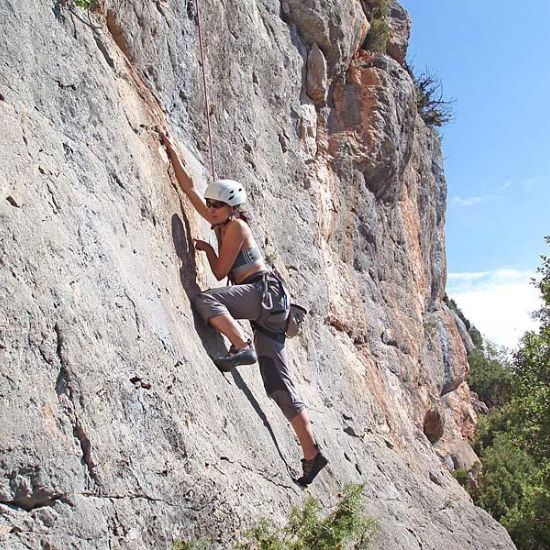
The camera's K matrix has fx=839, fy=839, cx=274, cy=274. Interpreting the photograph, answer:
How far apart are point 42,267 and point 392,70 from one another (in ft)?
38.3

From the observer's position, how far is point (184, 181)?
737 centimetres

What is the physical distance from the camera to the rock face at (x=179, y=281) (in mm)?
4406

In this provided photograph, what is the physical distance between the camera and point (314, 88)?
508 inches

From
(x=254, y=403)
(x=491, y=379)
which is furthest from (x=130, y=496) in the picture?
(x=491, y=379)

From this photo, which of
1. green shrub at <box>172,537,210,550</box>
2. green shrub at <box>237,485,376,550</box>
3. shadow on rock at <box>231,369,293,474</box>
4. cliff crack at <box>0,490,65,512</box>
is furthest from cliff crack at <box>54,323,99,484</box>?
shadow on rock at <box>231,369,293,474</box>

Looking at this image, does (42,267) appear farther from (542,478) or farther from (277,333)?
(542,478)

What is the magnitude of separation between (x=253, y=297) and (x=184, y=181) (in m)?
1.28

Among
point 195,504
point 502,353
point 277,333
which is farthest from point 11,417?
point 502,353

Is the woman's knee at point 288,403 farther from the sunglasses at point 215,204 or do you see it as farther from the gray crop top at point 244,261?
the sunglasses at point 215,204

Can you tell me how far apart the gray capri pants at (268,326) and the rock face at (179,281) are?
0.70 ft

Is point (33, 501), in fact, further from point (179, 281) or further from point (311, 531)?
point (179, 281)

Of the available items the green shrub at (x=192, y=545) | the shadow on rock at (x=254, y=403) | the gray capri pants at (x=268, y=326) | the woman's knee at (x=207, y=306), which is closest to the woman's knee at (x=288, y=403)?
the gray capri pants at (x=268, y=326)

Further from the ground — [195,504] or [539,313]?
[539,313]

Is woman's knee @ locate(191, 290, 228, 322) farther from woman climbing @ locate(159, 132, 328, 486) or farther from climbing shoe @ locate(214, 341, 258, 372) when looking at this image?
climbing shoe @ locate(214, 341, 258, 372)
